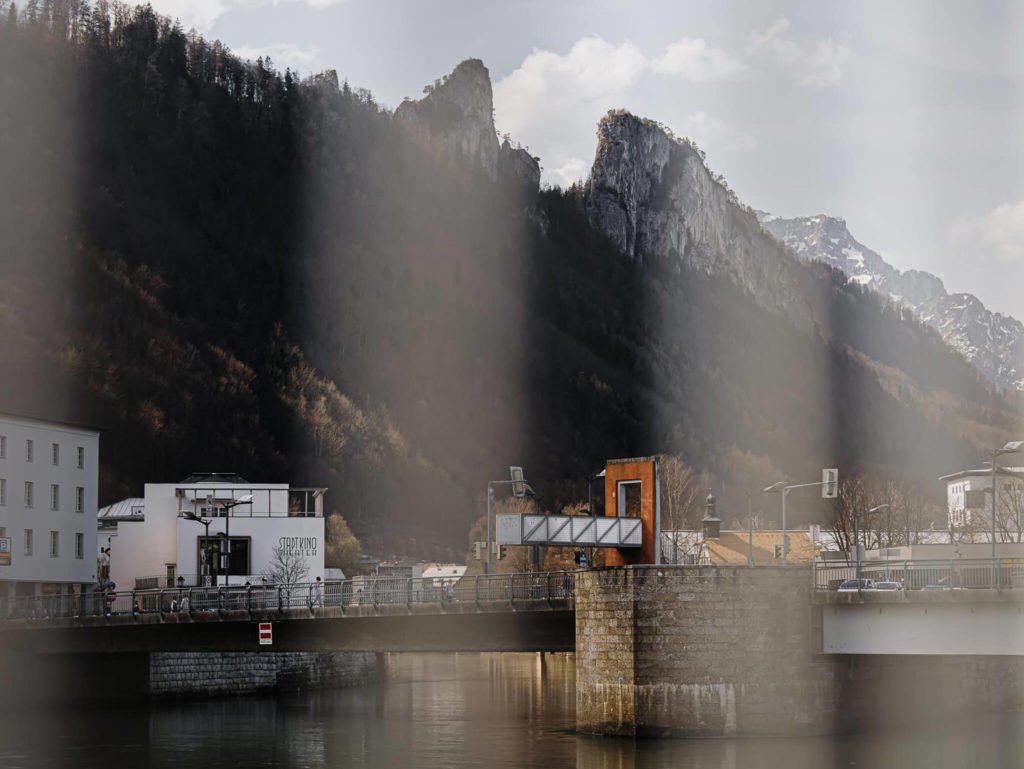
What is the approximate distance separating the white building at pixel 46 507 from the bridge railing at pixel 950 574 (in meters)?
59.6

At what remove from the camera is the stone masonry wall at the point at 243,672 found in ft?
331

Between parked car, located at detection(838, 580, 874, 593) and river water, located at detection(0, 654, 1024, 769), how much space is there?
6285 mm

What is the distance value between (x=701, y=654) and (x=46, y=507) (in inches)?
2506

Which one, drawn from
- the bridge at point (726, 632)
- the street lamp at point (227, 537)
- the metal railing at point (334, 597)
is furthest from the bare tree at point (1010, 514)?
the bridge at point (726, 632)

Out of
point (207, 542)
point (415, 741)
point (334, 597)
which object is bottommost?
point (415, 741)

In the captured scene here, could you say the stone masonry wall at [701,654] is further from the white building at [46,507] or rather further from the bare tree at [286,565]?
the bare tree at [286,565]

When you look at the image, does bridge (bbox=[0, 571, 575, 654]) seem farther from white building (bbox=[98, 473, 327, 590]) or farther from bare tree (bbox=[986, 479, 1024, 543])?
bare tree (bbox=[986, 479, 1024, 543])

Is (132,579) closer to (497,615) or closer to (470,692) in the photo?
(470,692)

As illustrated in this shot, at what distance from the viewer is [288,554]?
14012 cm

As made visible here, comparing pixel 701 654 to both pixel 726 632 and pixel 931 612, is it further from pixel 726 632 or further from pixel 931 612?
pixel 931 612

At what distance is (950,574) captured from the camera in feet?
224

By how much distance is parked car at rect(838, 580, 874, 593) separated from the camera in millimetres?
70938

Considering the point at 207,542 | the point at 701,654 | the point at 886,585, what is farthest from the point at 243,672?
the point at 701,654

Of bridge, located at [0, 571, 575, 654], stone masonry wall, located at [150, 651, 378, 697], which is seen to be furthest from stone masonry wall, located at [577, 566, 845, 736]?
stone masonry wall, located at [150, 651, 378, 697]
